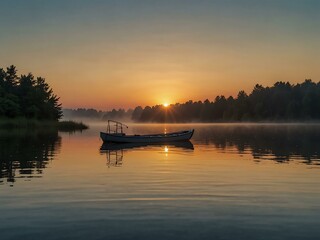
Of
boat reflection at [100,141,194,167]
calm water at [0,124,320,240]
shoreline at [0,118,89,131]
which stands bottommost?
calm water at [0,124,320,240]

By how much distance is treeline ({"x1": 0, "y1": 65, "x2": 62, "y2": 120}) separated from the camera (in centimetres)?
10738

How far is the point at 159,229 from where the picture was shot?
42.8 ft

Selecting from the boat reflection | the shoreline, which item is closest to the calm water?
the boat reflection

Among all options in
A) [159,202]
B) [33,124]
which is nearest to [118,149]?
[159,202]

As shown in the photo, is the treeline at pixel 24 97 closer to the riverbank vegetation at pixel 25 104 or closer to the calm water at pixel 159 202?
the riverbank vegetation at pixel 25 104

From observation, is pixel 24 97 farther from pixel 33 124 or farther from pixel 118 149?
pixel 118 149

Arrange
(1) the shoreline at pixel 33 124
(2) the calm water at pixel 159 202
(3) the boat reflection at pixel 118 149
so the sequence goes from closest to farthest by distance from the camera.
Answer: (2) the calm water at pixel 159 202 < (3) the boat reflection at pixel 118 149 < (1) the shoreline at pixel 33 124

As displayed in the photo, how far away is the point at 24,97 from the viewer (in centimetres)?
11312

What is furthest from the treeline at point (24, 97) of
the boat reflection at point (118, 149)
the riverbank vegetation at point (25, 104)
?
the boat reflection at point (118, 149)

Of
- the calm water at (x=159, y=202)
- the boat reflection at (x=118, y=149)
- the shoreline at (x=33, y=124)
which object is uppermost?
the shoreline at (x=33, y=124)

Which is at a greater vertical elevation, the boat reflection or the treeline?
the treeline

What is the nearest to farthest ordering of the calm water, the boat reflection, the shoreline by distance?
the calm water
the boat reflection
the shoreline

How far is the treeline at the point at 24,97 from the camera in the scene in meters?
107

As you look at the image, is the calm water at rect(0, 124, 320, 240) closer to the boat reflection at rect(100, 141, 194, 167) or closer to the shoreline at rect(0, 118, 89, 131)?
the boat reflection at rect(100, 141, 194, 167)
